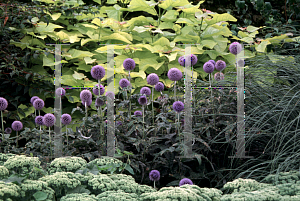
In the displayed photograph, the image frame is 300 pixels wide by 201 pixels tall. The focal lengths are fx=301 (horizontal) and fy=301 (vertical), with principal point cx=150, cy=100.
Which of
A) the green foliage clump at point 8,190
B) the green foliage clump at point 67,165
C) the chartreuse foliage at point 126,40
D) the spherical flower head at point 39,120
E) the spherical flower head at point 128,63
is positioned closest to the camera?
the green foliage clump at point 8,190

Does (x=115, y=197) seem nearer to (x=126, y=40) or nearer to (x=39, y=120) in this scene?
(x=39, y=120)

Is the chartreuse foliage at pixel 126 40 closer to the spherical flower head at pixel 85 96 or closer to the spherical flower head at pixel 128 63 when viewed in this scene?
the spherical flower head at pixel 128 63

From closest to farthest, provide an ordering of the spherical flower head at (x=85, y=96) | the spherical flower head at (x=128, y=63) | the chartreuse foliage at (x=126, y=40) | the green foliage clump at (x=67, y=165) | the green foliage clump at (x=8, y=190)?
1. the green foliage clump at (x=8, y=190)
2. the green foliage clump at (x=67, y=165)
3. the spherical flower head at (x=85, y=96)
4. the spherical flower head at (x=128, y=63)
5. the chartreuse foliage at (x=126, y=40)

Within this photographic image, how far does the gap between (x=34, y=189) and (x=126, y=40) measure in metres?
2.51

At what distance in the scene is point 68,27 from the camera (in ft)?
12.5

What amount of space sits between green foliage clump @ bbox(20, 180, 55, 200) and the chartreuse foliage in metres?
1.91

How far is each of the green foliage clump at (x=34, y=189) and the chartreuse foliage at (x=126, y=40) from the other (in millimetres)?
1908

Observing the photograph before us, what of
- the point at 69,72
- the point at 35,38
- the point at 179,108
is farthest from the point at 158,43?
the point at 179,108

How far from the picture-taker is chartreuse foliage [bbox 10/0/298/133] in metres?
3.38

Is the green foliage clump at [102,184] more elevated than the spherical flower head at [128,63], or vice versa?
the spherical flower head at [128,63]

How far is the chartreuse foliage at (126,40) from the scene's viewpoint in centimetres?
338

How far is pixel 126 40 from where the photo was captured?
351 centimetres

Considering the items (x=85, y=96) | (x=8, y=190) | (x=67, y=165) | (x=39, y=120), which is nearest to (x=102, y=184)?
(x=67, y=165)

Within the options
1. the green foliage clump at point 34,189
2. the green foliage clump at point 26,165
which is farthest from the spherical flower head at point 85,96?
the green foliage clump at point 34,189
